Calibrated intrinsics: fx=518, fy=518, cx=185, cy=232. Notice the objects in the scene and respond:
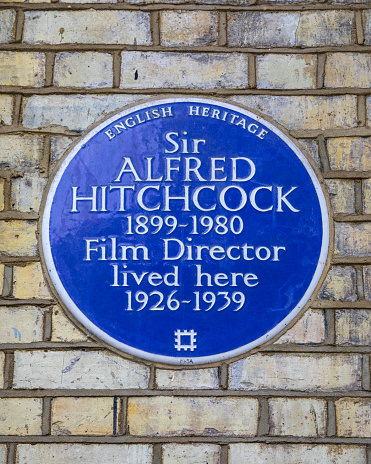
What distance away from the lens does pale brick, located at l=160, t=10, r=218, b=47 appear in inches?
80.9

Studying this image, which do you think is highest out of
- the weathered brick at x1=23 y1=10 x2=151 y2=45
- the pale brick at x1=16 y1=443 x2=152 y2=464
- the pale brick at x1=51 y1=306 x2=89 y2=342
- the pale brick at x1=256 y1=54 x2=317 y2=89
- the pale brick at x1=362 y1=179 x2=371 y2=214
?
the weathered brick at x1=23 y1=10 x2=151 y2=45

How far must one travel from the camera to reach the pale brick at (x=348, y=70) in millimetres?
2041

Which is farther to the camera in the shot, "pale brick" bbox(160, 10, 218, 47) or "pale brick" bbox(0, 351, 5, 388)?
"pale brick" bbox(160, 10, 218, 47)

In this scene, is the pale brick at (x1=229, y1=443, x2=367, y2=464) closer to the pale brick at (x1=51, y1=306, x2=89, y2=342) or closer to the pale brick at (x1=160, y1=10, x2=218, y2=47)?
the pale brick at (x1=51, y1=306, x2=89, y2=342)

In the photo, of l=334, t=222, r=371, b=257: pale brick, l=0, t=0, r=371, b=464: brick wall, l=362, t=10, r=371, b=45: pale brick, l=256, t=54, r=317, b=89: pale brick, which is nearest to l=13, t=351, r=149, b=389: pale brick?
l=0, t=0, r=371, b=464: brick wall

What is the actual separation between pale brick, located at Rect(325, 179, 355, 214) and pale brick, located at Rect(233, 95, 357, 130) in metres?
0.22

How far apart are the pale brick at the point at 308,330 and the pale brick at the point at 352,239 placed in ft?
0.83

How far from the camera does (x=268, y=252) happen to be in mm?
1977

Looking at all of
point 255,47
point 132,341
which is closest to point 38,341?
point 132,341

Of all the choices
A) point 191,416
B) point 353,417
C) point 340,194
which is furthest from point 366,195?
point 191,416

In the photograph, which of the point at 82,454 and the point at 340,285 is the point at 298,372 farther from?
the point at 82,454

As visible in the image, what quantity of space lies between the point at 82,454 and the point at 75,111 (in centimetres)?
131

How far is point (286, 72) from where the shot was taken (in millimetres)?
2047

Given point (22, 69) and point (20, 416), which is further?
point (22, 69)
